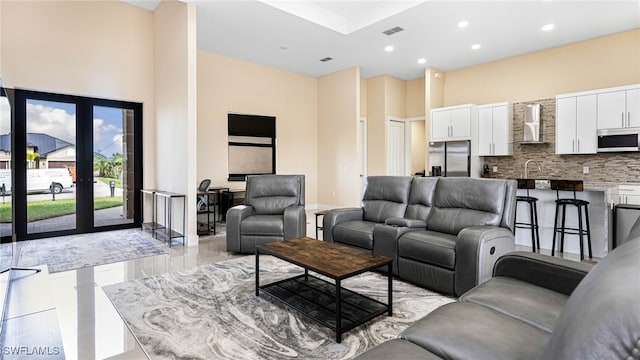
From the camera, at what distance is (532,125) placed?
6.23m

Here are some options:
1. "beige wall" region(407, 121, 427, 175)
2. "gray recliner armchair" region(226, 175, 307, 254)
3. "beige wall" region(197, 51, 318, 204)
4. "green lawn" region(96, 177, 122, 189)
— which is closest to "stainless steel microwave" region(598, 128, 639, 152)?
"beige wall" region(407, 121, 427, 175)

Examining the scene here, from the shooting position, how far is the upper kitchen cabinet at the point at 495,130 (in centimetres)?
658

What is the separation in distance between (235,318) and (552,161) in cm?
650

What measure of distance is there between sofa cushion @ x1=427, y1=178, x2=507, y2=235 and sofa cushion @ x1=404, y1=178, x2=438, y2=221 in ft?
0.24

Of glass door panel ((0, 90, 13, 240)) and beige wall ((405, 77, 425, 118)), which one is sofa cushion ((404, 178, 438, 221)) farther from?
beige wall ((405, 77, 425, 118))

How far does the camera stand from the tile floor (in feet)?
6.87

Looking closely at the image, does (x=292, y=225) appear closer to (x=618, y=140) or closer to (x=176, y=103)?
(x=176, y=103)

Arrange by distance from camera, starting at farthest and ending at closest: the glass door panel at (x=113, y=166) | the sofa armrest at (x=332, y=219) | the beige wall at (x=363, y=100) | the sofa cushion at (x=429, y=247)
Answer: the beige wall at (x=363, y=100) → the glass door panel at (x=113, y=166) → the sofa armrest at (x=332, y=219) → the sofa cushion at (x=429, y=247)

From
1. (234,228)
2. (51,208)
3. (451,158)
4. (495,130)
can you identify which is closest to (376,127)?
(451,158)

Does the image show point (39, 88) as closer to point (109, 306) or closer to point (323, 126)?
point (109, 306)

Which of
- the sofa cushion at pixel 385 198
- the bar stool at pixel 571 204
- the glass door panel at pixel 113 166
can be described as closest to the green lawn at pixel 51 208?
the glass door panel at pixel 113 166

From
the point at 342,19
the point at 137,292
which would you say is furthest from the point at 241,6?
the point at 137,292

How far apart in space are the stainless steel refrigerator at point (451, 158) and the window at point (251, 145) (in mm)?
3736

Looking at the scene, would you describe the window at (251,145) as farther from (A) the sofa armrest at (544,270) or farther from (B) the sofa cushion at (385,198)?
(A) the sofa armrest at (544,270)
